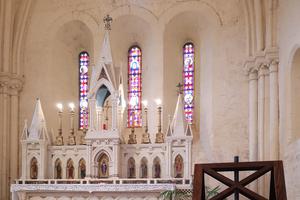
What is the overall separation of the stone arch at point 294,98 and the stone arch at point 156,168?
3940mm

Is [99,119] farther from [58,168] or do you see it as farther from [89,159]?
[58,168]

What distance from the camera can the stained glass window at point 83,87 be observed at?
18250 millimetres

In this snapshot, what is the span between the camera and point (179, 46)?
18.2 metres

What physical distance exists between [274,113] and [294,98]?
133cm

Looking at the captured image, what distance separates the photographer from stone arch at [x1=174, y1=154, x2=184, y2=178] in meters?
14.7

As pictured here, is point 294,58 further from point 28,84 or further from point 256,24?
point 28,84

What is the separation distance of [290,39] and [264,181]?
400 cm

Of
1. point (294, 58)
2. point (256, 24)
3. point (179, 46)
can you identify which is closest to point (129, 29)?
point (179, 46)

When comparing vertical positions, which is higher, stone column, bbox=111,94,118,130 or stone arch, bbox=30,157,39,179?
stone column, bbox=111,94,118,130

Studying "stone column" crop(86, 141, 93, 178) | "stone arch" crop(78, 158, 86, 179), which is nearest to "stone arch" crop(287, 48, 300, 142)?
"stone column" crop(86, 141, 93, 178)

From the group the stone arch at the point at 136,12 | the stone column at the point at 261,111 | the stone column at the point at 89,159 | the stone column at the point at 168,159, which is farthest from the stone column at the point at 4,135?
the stone column at the point at 261,111

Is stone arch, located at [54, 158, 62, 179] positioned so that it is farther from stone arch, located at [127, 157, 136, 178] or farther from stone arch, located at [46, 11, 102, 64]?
stone arch, located at [46, 11, 102, 64]

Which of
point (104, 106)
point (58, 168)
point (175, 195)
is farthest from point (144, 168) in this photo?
point (58, 168)

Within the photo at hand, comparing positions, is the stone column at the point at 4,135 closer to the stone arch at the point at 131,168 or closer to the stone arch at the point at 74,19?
the stone arch at the point at 74,19
